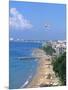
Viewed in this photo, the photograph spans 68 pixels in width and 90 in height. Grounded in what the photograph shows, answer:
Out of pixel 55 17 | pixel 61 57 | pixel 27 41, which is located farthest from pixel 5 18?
pixel 61 57

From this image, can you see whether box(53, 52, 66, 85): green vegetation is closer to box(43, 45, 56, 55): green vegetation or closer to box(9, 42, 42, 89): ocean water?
box(43, 45, 56, 55): green vegetation

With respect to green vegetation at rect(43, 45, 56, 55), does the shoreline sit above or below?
below

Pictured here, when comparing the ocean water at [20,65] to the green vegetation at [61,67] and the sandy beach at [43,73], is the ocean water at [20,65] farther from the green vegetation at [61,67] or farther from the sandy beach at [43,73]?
the green vegetation at [61,67]

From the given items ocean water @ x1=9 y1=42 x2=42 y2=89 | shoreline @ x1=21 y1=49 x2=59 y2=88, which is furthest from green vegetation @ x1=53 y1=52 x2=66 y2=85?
ocean water @ x1=9 y1=42 x2=42 y2=89

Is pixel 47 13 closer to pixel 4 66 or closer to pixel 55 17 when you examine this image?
pixel 55 17

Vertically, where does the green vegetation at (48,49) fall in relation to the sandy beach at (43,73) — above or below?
above

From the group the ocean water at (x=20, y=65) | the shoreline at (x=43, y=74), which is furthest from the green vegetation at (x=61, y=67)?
the ocean water at (x=20, y=65)

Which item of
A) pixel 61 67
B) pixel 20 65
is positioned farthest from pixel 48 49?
pixel 20 65
